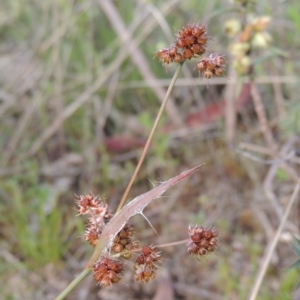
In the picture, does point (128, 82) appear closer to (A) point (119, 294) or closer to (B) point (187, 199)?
(B) point (187, 199)

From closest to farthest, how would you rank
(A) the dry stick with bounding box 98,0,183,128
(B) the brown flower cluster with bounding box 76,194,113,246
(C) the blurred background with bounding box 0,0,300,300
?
(B) the brown flower cluster with bounding box 76,194,113,246
(C) the blurred background with bounding box 0,0,300,300
(A) the dry stick with bounding box 98,0,183,128

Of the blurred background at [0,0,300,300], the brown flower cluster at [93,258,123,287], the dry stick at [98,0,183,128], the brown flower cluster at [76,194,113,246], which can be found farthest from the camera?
the dry stick at [98,0,183,128]

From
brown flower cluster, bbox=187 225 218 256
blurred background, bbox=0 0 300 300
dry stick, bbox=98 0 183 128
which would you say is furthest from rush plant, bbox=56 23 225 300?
dry stick, bbox=98 0 183 128

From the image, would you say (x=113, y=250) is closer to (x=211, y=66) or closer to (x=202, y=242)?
(x=202, y=242)

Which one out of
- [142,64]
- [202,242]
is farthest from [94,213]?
[142,64]

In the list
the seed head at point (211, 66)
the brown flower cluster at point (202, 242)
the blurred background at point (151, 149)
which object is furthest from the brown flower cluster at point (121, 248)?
the blurred background at point (151, 149)

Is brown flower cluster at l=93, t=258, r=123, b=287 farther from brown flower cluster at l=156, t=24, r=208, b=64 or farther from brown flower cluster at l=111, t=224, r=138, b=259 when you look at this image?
brown flower cluster at l=156, t=24, r=208, b=64

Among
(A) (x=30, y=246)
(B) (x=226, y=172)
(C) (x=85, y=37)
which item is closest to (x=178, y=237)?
(B) (x=226, y=172)

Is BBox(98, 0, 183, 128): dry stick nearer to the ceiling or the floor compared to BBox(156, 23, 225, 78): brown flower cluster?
nearer to the ceiling
